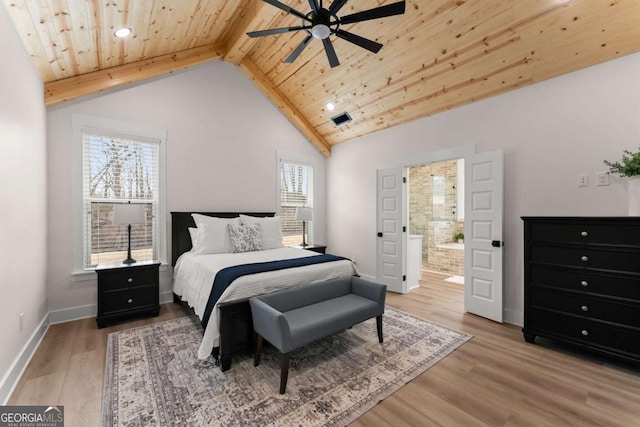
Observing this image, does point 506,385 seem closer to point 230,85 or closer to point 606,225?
point 606,225

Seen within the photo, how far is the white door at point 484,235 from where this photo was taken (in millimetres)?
3293

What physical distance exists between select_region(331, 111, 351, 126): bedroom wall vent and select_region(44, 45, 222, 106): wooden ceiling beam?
A: 6.88 feet

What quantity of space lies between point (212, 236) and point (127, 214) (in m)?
0.97

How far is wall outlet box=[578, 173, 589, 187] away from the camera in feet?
9.20

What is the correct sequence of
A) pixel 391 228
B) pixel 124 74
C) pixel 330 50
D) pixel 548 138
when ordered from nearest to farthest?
pixel 330 50
pixel 548 138
pixel 124 74
pixel 391 228

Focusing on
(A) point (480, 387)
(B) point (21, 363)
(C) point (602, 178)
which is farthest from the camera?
(C) point (602, 178)

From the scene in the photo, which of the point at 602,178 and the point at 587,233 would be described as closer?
the point at 587,233

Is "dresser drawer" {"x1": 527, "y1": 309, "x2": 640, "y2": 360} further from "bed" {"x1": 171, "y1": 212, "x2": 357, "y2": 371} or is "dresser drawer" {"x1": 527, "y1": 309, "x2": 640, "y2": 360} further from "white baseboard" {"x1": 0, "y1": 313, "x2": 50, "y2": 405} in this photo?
"white baseboard" {"x1": 0, "y1": 313, "x2": 50, "y2": 405}

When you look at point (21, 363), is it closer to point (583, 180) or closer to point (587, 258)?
point (587, 258)

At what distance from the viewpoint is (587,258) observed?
2424 millimetres

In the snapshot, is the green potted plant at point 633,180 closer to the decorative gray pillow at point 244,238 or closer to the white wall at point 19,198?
the decorative gray pillow at point 244,238

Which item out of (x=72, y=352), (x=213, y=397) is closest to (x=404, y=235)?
(x=213, y=397)

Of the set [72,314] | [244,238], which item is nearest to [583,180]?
[244,238]

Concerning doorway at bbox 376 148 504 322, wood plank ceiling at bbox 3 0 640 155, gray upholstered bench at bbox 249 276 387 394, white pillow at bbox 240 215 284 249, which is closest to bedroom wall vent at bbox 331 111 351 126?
wood plank ceiling at bbox 3 0 640 155
